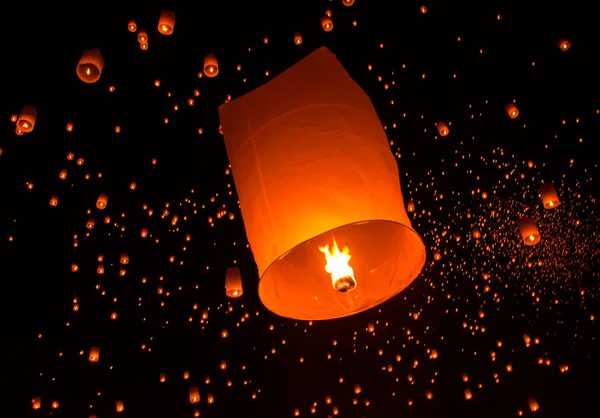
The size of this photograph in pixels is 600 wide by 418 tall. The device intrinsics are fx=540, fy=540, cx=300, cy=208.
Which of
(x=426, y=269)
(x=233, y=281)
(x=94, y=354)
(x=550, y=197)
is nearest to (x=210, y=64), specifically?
(x=233, y=281)

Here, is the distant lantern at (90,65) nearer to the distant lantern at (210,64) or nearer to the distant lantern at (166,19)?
the distant lantern at (166,19)

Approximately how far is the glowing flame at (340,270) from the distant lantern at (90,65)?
141cm

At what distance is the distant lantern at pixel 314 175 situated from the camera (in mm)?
1343

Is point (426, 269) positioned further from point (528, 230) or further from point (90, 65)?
point (90, 65)

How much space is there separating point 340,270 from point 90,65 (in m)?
1.61

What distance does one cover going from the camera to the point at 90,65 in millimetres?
2420

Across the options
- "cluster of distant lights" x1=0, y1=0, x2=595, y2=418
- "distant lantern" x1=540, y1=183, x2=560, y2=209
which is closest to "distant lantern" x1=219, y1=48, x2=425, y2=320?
"cluster of distant lights" x1=0, y1=0, x2=595, y2=418

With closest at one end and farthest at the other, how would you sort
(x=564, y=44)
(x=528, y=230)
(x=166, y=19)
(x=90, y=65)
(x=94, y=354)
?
(x=90, y=65)
(x=166, y=19)
(x=528, y=230)
(x=564, y=44)
(x=94, y=354)

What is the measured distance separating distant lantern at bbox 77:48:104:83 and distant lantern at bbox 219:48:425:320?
3.39 ft

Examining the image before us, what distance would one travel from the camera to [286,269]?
1.79m

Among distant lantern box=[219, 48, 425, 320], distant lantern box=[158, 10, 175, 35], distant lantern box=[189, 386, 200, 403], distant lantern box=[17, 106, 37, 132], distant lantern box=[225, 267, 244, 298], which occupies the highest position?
distant lantern box=[158, 10, 175, 35]

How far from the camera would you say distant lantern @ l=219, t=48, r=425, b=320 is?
1343 millimetres

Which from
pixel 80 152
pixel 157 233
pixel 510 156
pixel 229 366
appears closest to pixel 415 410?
pixel 229 366

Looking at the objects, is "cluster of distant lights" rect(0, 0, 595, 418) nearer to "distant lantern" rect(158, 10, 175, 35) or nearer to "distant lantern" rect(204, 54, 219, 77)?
"distant lantern" rect(158, 10, 175, 35)
